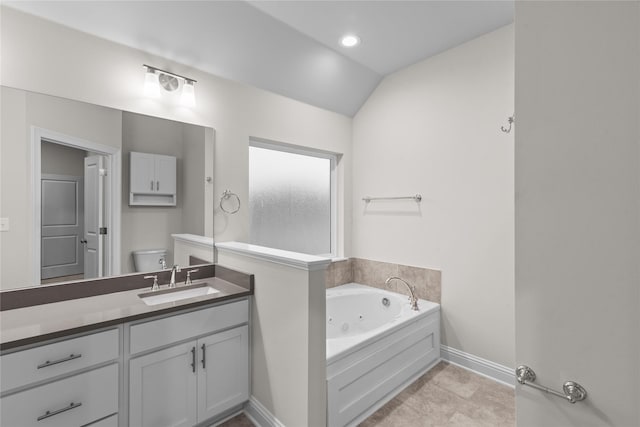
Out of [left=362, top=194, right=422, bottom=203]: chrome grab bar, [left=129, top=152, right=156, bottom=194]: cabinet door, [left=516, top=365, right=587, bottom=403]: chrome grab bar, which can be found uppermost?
[left=129, top=152, right=156, bottom=194]: cabinet door

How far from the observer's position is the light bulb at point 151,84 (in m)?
2.02

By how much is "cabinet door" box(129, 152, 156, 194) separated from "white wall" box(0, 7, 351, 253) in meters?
0.31

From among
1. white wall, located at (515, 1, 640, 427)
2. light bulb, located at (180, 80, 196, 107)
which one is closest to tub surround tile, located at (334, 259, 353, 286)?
light bulb, located at (180, 80, 196, 107)

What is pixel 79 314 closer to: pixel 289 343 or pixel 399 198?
pixel 289 343

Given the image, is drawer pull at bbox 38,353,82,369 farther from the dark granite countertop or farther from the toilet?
the toilet

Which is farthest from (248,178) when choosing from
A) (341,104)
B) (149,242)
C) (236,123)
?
(341,104)

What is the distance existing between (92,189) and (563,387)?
2.34m

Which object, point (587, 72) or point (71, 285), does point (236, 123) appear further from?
point (587, 72)

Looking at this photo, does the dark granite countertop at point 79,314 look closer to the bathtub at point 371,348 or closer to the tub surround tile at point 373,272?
the bathtub at point 371,348

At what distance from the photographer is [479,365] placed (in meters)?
2.50

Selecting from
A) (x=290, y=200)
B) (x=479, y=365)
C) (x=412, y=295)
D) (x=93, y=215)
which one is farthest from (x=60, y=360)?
(x=479, y=365)

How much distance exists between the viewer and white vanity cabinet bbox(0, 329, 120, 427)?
124 cm

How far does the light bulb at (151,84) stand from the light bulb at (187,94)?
167 millimetres

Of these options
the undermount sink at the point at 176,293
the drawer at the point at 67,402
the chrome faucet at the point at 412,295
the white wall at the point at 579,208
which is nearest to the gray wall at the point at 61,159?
the undermount sink at the point at 176,293
